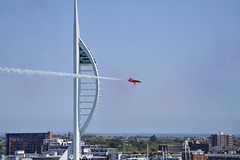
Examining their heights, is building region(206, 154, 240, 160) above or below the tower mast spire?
below

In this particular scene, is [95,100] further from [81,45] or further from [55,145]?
[55,145]

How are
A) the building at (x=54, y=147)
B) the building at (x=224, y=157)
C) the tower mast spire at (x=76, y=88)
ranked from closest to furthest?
1. the tower mast spire at (x=76, y=88)
2. the building at (x=224, y=157)
3. the building at (x=54, y=147)

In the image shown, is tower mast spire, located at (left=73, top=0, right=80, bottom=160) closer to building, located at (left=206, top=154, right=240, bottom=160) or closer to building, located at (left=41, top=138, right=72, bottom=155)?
building, located at (left=206, top=154, right=240, bottom=160)

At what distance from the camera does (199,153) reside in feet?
550

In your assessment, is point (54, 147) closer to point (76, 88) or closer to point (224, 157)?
point (224, 157)

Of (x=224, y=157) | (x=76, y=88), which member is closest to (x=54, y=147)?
(x=224, y=157)

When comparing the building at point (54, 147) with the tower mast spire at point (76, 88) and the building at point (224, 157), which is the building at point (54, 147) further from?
the tower mast spire at point (76, 88)

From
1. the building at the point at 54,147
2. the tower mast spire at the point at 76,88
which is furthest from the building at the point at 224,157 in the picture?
the tower mast spire at the point at 76,88

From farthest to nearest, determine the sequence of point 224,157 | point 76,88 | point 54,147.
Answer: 1. point 54,147
2. point 224,157
3. point 76,88

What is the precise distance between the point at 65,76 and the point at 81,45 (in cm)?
2466

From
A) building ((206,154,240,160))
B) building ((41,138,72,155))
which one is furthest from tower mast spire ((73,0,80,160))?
building ((41,138,72,155))

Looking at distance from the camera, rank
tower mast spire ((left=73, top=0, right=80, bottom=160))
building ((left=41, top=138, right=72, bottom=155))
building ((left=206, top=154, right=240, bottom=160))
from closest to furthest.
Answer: tower mast spire ((left=73, top=0, right=80, bottom=160))
building ((left=206, top=154, right=240, bottom=160))
building ((left=41, top=138, right=72, bottom=155))

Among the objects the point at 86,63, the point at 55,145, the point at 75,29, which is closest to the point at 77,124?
the point at 86,63

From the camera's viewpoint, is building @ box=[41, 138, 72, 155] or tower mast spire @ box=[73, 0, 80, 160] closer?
tower mast spire @ box=[73, 0, 80, 160]
